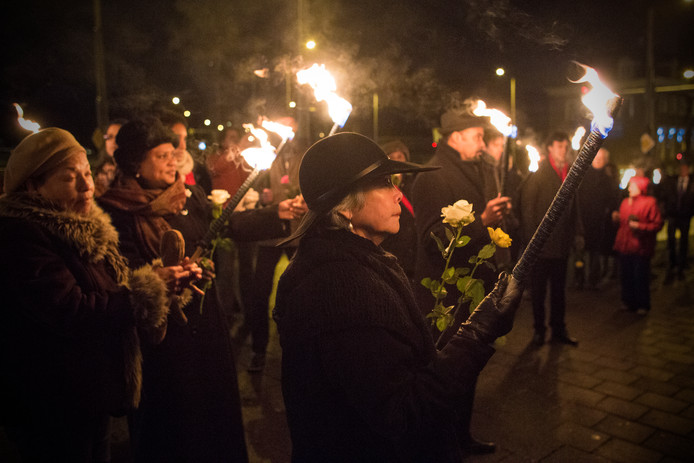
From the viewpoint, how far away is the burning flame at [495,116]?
3.76m

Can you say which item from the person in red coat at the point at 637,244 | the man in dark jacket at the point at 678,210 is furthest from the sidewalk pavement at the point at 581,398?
the man in dark jacket at the point at 678,210

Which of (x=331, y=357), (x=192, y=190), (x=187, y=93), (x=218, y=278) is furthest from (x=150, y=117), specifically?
(x=187, y=93)

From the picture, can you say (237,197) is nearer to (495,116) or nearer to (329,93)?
(329,93)

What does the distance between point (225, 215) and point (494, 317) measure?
1978mm

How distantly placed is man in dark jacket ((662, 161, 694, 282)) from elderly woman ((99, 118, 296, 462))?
9.44 metres

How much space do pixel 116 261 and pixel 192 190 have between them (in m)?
1.04

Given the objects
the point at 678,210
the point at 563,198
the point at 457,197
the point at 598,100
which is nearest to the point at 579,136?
the point at 457,197

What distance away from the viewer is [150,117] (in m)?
3.29

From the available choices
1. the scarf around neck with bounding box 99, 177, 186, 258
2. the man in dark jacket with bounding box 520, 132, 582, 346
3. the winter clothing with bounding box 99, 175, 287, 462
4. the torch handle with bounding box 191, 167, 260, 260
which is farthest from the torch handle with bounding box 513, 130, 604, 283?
the man in dark jacket with bounding box 520, 132, 582, 346

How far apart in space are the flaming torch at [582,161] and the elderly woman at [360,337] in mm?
149

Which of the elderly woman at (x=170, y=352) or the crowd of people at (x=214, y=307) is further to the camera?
the elderly woman at (x=170, y=352)

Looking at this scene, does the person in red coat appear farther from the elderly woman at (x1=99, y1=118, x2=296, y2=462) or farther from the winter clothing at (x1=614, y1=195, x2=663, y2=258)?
the elderly woman at (x1=99, y1=118, x2=296, y2=462)

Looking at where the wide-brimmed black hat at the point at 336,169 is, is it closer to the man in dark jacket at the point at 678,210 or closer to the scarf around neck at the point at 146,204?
the scarf around neck at the point at 146,204

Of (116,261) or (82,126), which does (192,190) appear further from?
Answer: (82,126)
